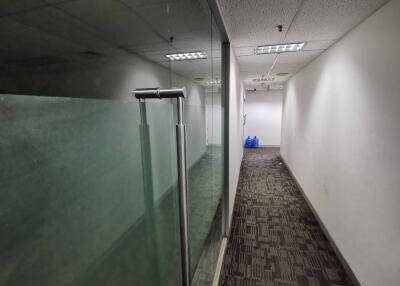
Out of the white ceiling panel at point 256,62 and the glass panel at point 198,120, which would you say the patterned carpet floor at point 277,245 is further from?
the white ceiling panel at point 256,62

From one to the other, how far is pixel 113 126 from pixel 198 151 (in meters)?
0.89

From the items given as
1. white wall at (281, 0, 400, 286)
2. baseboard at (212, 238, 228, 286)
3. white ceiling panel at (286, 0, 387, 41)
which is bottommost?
baseboard at (212, 238, 228, 286)

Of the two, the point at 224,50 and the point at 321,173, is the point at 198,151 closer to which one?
the point at 224,50

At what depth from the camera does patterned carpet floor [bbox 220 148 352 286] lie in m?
2.08

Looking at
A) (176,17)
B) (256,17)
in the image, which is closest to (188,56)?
(176,17)

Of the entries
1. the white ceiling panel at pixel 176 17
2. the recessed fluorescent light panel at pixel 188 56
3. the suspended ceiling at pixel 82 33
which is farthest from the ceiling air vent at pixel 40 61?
the recessed fluorescent light panel at pixel 188 56

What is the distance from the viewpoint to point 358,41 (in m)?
1.95

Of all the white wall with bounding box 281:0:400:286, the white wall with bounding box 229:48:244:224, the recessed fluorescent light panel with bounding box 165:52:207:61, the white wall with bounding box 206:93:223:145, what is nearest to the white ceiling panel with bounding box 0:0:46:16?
the recessed fluorescent light panel with bounding box 165:52:207:61

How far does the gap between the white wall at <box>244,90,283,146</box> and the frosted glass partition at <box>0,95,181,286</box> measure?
856cm

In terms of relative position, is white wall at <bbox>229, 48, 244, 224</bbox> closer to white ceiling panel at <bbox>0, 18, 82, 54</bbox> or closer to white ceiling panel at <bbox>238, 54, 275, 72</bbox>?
white ceiling panel at <bbox>238, 54, 275, 72</bbox>

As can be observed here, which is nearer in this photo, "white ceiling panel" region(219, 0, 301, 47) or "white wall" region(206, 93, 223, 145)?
"white ceiling panel" region(219, 0, 301, 47)

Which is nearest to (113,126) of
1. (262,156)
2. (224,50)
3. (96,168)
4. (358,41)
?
(96,168)

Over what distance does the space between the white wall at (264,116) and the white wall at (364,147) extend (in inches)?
226

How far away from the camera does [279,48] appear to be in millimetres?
2793
